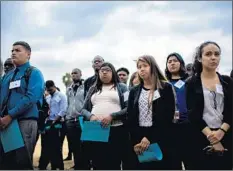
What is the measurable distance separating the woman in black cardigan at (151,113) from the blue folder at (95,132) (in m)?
0.48

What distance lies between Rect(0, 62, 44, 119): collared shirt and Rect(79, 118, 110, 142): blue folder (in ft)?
2.00

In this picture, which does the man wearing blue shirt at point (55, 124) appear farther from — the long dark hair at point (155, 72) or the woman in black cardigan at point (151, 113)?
the long dark hair at point (155, 72)

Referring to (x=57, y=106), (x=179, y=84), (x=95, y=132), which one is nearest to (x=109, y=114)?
(x=95, y=132)

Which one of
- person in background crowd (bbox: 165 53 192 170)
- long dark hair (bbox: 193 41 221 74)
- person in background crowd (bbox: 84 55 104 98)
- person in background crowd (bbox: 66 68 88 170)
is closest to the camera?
long dark hair (bbox: 193 41 221 74)

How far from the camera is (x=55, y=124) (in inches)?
265

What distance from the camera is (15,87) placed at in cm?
378

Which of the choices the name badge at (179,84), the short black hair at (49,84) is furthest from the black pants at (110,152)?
the short black hair at (49,84)

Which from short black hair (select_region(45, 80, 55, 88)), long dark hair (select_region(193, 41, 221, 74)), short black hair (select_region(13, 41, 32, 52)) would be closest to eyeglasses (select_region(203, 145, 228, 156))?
long dark hair (select_region(193, 41, 221, 74))

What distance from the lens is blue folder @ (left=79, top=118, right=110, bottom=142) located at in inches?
151

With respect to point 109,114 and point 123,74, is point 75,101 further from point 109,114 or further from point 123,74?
point 109,114

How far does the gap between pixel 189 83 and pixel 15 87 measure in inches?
78.2

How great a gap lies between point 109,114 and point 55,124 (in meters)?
3.10

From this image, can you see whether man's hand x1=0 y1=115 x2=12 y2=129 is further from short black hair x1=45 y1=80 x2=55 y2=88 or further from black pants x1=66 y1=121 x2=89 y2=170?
short black hair x1=45 y1=80 x2=55 y2=88

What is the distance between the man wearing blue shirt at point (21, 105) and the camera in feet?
12.0
